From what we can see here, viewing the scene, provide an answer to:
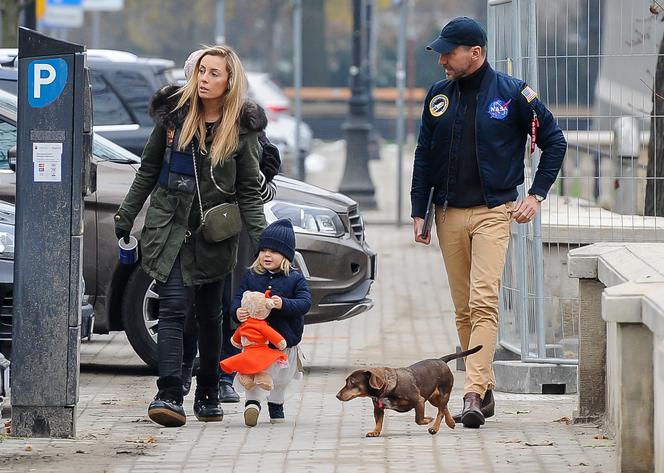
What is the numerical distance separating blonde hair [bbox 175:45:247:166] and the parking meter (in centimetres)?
60

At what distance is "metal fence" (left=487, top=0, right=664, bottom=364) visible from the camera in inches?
343

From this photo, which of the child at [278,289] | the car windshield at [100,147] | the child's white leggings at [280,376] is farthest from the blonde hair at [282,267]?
the car windshield at [100,147]

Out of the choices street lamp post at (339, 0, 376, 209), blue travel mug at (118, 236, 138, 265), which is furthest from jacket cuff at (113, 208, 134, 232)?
street lamp post at (339, 0, 376, 209)

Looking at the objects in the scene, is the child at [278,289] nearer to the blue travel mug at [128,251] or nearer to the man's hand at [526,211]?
the blue travel mug at [128,251]

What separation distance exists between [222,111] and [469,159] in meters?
1.15

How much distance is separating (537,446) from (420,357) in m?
3.85

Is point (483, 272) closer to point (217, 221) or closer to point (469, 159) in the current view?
point (469, 159)

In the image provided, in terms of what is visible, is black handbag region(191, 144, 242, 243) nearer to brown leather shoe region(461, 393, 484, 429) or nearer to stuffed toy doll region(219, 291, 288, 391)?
stuffed toy doll region(219, 291, 288, 391)

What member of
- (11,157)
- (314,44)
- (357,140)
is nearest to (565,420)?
(11,157)

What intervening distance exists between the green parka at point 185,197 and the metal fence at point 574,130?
2.00 meters

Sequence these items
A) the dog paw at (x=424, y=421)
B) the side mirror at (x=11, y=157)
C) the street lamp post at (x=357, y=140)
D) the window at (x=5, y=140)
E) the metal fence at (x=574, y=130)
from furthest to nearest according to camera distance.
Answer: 1. the street lamp post at (x=357, y=140)
2. the window at (x=5, y=140)
3. the side mirror at (x=11, y=157)
4. the metal fence at (x=574, y=130)
5. the dog paw at (x=424, y=421)

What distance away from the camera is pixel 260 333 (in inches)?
291

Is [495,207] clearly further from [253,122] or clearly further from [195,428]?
[195,428]

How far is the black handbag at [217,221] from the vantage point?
728cm
